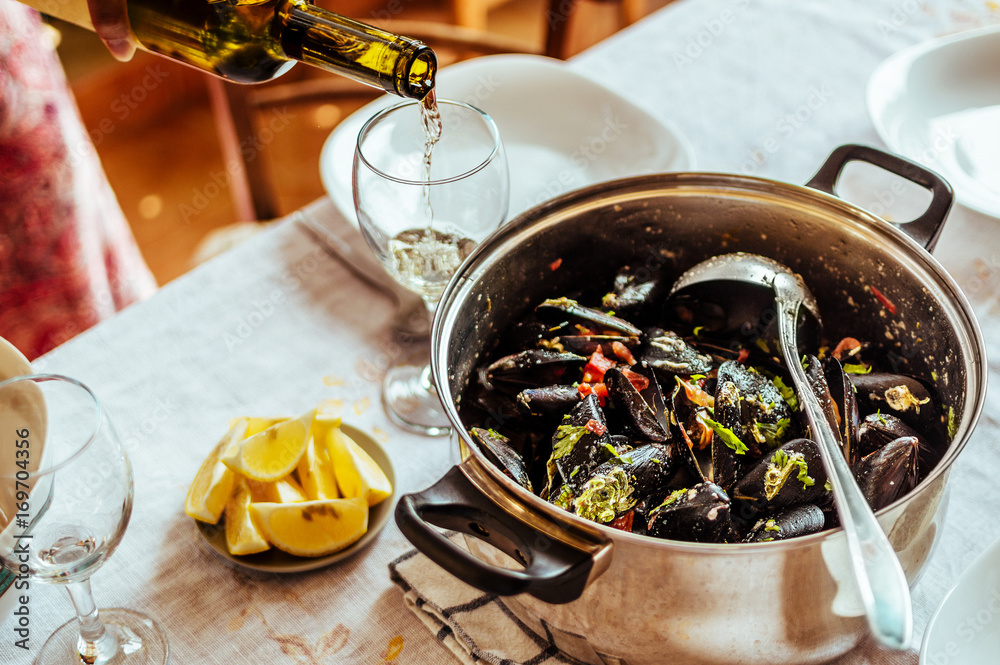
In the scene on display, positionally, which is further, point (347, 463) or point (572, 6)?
point (572, 6)

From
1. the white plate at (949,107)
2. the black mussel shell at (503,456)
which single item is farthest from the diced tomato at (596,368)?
the white plate at (949,107)

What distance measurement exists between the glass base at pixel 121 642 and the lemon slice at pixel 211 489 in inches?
4.5

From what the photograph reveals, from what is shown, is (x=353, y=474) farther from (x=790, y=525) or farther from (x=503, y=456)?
(x=790, y=525)

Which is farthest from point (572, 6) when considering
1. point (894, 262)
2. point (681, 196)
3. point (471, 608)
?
point (471, 608)

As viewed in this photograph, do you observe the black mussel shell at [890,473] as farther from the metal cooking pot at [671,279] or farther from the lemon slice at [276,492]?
the lemon slice at [276,492]

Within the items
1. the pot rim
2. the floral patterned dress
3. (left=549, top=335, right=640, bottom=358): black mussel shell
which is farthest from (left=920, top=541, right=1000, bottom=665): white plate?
A: the floral patterned dress

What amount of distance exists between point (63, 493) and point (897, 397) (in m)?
0.76

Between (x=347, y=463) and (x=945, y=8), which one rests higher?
(x=945, y=8)

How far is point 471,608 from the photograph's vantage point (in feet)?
2.62

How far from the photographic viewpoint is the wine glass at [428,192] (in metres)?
0.89

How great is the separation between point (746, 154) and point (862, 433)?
697 millimetres

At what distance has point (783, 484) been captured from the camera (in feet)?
2.30

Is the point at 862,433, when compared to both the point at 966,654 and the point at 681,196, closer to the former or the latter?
the point at 966,654

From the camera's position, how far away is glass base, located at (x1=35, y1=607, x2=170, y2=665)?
77 centimetres
